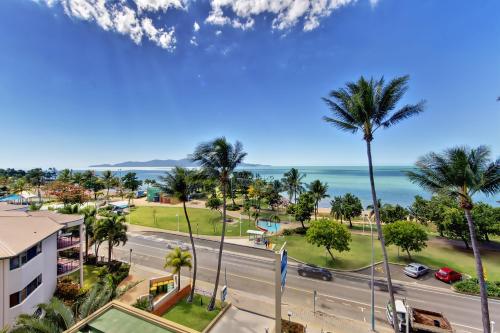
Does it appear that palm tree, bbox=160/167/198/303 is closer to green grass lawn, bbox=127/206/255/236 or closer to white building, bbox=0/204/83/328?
white building, bbox=0/204/83/328

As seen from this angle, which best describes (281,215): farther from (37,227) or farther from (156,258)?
(37,227)

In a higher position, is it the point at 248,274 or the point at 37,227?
the point at 37,227

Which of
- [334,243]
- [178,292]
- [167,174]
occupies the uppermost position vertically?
[167,174]

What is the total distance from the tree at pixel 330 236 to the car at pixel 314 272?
3302 millimetres

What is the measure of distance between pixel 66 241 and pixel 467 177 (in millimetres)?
35877

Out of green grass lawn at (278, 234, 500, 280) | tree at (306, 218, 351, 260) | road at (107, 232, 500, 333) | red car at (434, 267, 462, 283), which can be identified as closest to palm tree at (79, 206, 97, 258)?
road at (107, 232, 500, 333)

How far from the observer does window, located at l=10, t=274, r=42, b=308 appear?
657 inches

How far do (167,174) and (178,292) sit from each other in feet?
38.9

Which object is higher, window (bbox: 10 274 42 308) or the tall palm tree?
the tall palm tree

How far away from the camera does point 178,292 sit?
23375 millimetres

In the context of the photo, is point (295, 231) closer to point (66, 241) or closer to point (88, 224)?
point (88, 224)

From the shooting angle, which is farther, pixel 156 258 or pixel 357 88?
pixel 156 258

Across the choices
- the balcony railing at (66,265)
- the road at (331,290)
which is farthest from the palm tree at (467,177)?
the balcony railing at (66,265)

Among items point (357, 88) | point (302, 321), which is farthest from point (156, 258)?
point (357, 88)
